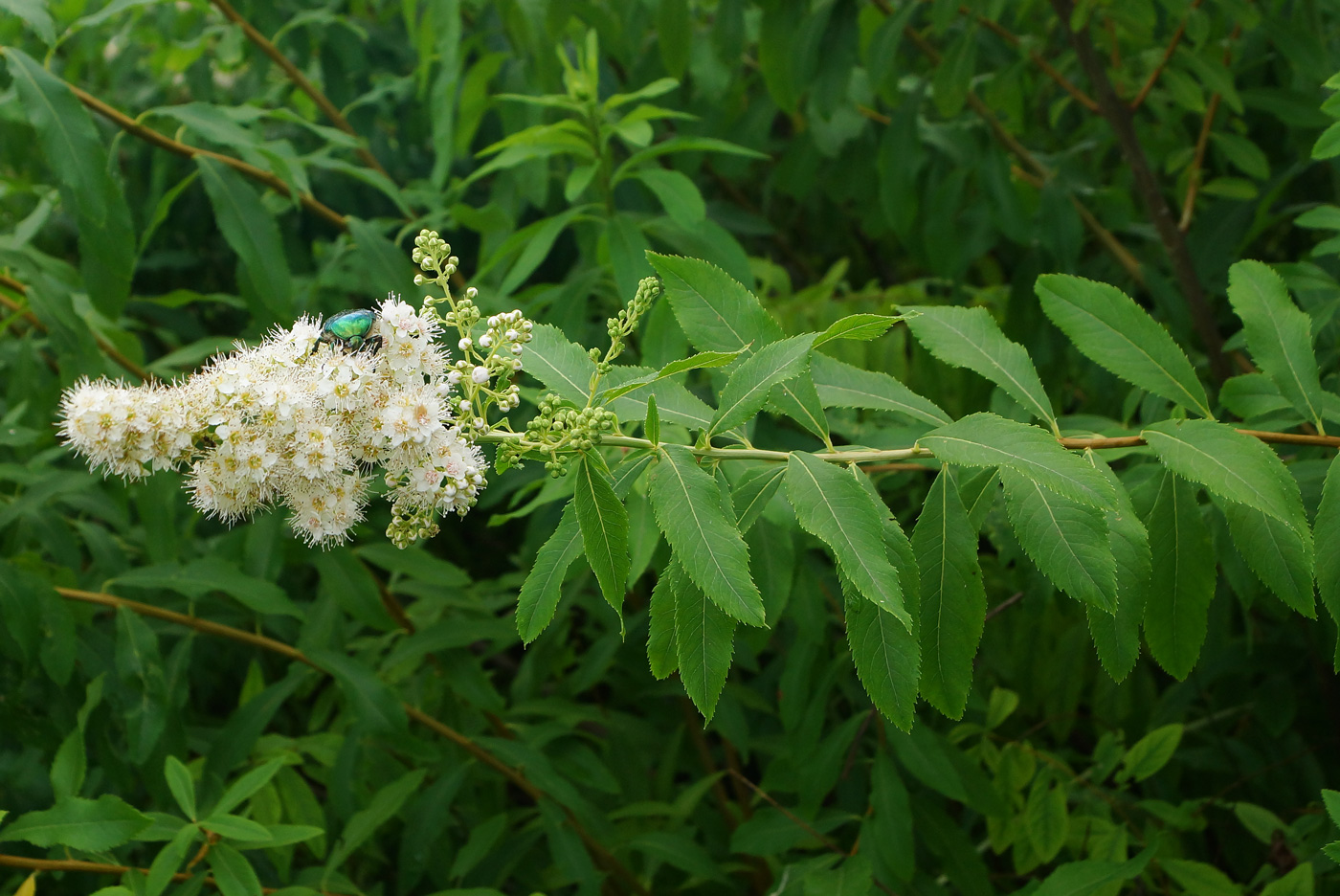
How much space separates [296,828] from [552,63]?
1.95m

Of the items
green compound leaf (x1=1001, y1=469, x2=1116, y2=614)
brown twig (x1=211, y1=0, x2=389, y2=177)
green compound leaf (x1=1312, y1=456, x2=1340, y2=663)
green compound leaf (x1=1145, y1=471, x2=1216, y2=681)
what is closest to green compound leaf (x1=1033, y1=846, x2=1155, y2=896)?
green compound leaf (x1=1145, y1=471, x2=1216, y2=681)

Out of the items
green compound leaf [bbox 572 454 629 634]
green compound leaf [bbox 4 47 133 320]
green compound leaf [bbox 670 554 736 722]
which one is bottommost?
green compound leaf [bbox 670 554 736 722]

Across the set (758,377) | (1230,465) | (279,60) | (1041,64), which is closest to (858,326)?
(758,377)

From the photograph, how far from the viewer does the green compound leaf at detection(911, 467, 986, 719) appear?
1.31m

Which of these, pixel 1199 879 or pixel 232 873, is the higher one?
pixel 232 873

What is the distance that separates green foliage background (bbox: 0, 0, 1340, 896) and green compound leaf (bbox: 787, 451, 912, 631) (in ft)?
0.48

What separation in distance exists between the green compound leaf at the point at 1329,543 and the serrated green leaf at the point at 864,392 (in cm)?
50

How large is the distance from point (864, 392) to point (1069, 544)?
0.42 m

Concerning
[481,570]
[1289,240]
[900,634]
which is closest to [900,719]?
[900,634]

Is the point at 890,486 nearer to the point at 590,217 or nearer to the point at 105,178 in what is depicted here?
the point at 590,217

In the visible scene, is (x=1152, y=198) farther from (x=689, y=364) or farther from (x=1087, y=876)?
(x=689, y=364)

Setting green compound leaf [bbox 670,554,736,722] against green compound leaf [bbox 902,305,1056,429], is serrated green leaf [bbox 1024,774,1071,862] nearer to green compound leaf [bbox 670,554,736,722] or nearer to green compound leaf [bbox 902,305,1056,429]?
green compound leaf [bbox 902,305,1056,429]

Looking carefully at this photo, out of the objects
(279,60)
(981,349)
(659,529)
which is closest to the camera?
(981,349)

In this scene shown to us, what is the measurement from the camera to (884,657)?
1.25m
